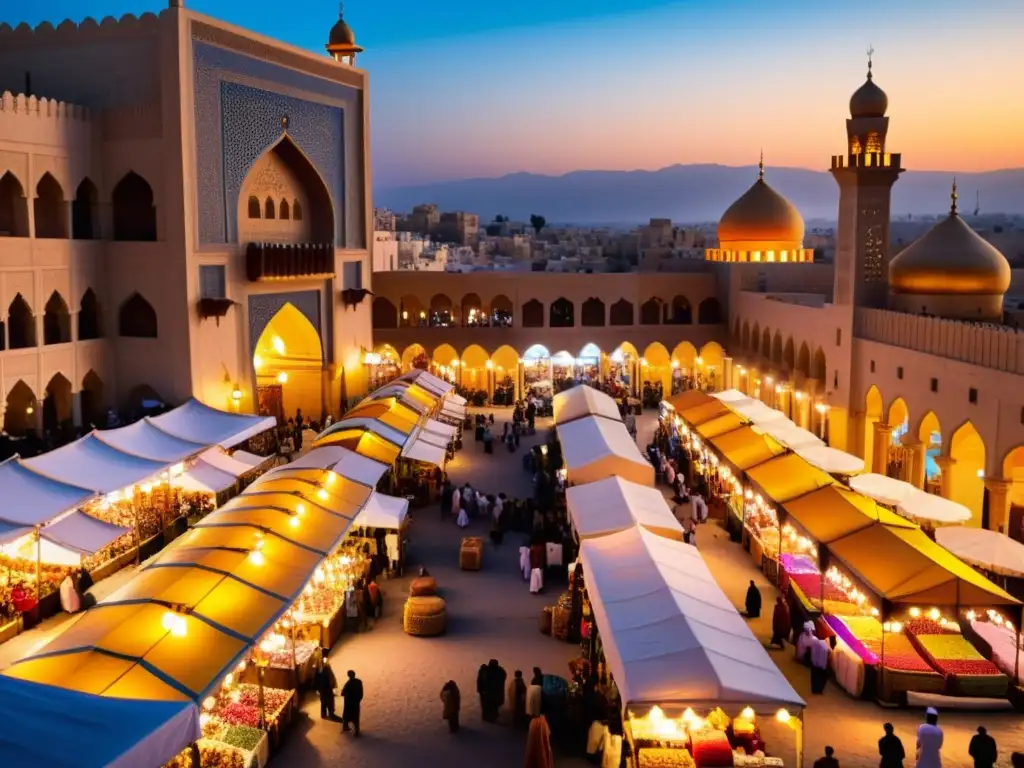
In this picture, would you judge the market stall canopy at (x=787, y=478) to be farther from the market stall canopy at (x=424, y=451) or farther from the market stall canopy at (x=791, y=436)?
the market stall canopy at (x=424, y=451)

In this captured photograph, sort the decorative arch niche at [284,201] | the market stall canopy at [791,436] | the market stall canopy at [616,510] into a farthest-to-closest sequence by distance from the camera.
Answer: the decorative arch niche at [284,201]
the market stall canopy at [791,436]
the market stall canopy at [616,510]

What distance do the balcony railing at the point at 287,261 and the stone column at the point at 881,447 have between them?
1377 cm

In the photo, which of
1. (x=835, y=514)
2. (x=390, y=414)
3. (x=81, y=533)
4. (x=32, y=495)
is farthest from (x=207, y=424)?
(x=835, y=514)

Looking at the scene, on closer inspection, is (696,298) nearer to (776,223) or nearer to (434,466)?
(776,223)

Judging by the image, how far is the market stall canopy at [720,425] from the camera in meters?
19.6

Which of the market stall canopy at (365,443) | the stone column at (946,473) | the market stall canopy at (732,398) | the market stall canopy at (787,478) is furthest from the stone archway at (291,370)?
the stone column at (946,473)

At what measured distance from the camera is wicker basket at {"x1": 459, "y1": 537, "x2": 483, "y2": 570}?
15914 mm

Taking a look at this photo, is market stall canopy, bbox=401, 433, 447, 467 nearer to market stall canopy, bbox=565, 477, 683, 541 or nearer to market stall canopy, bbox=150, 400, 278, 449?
market stall canopy, bbox=150, 400, 278, 449

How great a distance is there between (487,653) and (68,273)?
13.5 metres

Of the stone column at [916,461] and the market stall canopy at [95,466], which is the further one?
the stone column at [916,461]

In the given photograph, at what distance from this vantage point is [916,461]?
63.2ft

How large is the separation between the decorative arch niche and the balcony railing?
2.03ft

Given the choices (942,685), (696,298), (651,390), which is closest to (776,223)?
(696,298)

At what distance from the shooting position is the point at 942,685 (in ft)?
36.6
